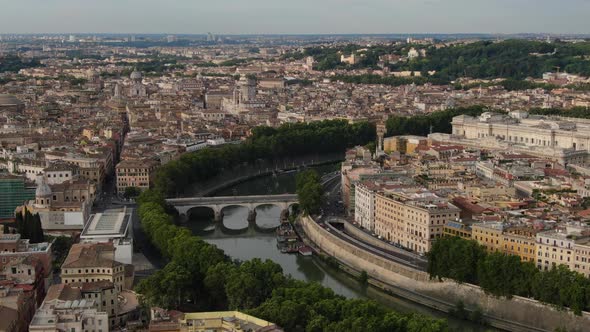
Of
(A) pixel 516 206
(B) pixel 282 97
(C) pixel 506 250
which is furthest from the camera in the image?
(B) pixel 282 97

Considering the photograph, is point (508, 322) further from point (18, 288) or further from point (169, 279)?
point (18, 288)

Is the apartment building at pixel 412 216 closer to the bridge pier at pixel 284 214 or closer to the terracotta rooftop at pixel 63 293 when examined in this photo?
the bridge pier at pixel 284 214

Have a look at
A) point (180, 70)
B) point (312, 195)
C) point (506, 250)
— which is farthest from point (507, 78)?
point (506, 250)

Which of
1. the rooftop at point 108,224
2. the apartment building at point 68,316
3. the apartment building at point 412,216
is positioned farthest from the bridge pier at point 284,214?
the apartment building at point 68,316

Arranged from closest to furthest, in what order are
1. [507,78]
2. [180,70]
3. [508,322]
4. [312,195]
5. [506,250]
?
1. [508,322]
2. [506,250]
3. [312,195]
4. [507,78]
5. [180,70]

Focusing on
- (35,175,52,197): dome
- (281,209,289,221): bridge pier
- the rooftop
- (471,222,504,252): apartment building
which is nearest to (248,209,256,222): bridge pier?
(281,209,289,221): bridge pier

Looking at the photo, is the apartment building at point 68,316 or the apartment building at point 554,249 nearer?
the apartment building at point 68,316
